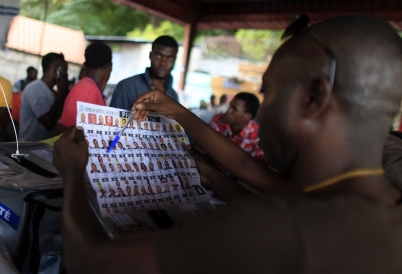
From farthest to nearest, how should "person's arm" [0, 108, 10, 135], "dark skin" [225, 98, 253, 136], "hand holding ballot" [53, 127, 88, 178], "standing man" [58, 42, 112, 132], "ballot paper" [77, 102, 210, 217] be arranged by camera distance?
"dark skin" [225, 98, 253, 136] → "standing man" [58, 42, 112, 132] → "person's arm" [0, 108, 10, 135] → "ballot paper" [77, 102, 210, 217] → "hand holding ballot" [53, 127, 88, 178]

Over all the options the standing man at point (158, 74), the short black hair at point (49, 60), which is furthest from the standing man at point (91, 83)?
the short black hair at point (49, 60)

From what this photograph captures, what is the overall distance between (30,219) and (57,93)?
2.16 m

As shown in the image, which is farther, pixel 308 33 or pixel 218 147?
pixel 218 147

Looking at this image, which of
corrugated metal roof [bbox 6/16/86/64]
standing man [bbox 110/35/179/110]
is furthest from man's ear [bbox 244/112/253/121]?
corrugated metal roof [bbox 6/16/86/64]

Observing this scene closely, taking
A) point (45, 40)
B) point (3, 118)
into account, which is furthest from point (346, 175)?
point (45, 40)

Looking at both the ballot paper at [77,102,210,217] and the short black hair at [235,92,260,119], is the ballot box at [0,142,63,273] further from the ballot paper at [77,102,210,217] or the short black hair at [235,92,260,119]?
the short black hair at [235,92,260,119]

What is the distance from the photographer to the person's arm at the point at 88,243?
2.19 feet

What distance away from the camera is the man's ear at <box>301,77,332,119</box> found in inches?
28.1

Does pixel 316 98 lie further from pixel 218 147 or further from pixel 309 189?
pixel 218 147

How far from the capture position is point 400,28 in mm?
5750

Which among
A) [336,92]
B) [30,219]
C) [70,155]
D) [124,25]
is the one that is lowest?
[30,219]

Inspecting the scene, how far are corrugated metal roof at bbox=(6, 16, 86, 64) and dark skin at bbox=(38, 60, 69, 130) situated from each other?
15.5ft

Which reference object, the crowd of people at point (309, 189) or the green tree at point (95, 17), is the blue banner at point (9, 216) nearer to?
the crowd of people at point (309, 189)

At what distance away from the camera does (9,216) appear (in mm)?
1045
